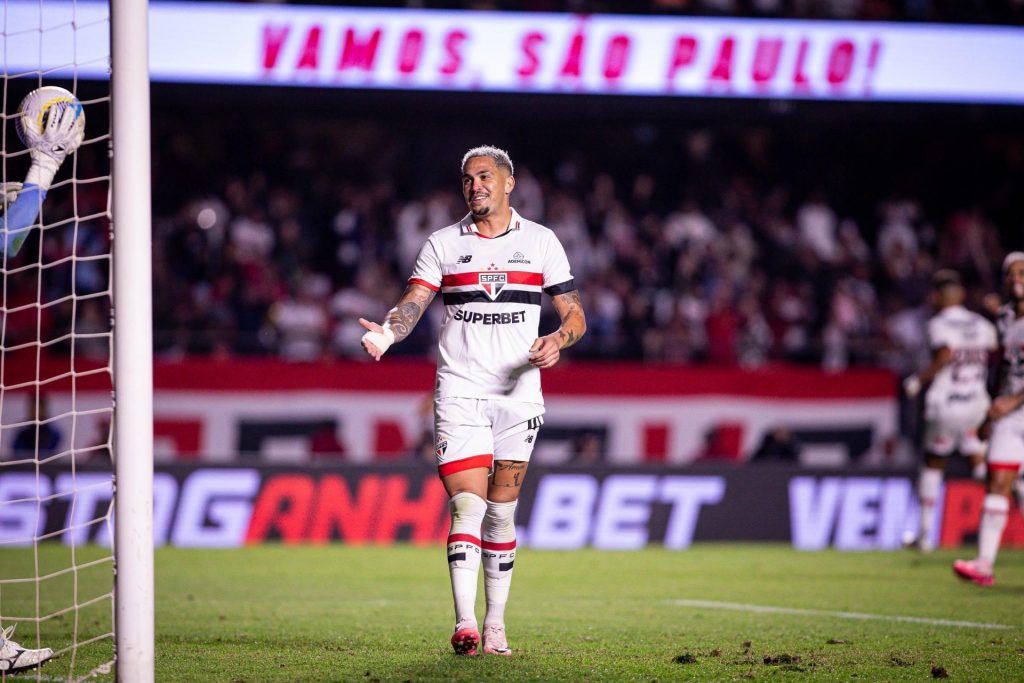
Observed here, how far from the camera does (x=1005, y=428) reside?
9164mm

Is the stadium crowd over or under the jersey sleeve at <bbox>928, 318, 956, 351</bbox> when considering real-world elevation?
over

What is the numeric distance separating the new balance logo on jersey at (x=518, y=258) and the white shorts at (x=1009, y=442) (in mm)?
4769

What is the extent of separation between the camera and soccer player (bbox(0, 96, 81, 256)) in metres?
5.59

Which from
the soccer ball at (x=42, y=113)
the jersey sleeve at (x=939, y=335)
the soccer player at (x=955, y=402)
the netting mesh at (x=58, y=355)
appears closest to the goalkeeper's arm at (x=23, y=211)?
the soccer ball at (x=42, y=113)

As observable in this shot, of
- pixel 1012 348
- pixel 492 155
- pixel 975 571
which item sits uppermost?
pixel 492 155

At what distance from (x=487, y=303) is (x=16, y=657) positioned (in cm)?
265

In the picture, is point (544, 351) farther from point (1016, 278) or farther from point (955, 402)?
point (955, 402)

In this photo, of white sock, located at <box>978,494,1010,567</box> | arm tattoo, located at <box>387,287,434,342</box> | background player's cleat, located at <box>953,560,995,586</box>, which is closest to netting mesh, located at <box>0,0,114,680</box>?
arm tattoo, located at <box>387,287,434,342</box>

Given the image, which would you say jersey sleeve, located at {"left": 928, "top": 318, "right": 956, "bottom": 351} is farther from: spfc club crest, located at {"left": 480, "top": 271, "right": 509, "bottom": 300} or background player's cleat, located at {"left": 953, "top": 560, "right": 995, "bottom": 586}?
spfc club crest, located at {"left": 480, "top": 271, "right": 509, "bottom": 300}

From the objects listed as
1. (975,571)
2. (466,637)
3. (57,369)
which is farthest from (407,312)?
(57,369)

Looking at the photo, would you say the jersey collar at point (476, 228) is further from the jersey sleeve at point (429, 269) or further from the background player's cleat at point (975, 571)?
the background player's cleat at point (975, 571)

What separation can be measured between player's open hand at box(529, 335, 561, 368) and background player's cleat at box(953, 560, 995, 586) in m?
5.03

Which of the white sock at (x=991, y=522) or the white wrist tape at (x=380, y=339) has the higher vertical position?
the white wrist tape at (x=380, y=339)

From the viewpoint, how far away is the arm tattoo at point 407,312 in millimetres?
5840
